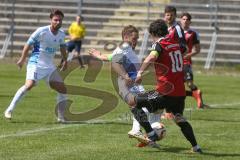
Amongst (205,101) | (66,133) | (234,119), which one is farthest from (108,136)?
(205,101)

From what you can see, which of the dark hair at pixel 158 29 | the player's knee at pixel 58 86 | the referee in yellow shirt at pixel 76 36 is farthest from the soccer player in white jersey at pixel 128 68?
the referee in yellow shirt at pixel 76 36

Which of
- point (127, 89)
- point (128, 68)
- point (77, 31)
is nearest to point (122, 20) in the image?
point (77, 31)

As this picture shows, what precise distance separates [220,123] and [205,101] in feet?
17.1

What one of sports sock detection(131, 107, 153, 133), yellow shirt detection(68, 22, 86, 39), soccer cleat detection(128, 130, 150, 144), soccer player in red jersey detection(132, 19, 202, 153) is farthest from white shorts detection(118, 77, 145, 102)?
yellow shirt detection(68, 22, 86, 39)

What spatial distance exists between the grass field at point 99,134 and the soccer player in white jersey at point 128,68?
1.32 feet

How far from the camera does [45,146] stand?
11031mm

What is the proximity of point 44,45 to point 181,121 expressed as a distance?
4.51m

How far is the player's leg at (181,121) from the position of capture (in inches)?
422

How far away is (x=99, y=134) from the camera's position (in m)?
12.6

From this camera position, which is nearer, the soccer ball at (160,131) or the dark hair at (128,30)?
the soccer ball at (160,131)

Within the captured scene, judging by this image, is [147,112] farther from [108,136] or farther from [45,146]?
[45,146]

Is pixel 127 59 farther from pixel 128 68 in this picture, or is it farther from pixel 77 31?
pixel 77 31

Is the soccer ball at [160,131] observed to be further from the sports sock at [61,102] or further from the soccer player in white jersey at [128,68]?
the sports sock at [61,102]

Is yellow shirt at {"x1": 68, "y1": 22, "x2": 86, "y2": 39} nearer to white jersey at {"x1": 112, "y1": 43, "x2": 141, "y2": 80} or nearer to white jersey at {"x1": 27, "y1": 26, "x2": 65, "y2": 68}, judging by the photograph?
white jersey at {"x1": 27, "y1": 26, "x2": 65, "y2": 68}
